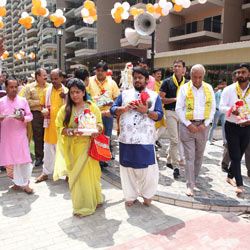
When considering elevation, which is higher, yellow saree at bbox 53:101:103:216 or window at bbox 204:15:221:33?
window at bbox 204:15:221:33

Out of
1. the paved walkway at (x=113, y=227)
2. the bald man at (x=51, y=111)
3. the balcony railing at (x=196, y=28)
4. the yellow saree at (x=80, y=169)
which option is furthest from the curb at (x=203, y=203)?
the balcony railing at (x=196, y=28)

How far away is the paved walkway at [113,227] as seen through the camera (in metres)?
3.04

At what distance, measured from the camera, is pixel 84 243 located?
3.03m

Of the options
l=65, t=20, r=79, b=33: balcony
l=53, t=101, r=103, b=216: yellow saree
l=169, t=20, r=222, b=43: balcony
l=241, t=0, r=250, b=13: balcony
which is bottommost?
l=53, t=101, r=103, b=216: yellow saree

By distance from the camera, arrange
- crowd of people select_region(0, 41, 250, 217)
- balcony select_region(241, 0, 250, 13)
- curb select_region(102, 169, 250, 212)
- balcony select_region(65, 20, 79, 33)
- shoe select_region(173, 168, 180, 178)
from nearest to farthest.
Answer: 1. crowd of people select_region(0, 41, 250, 217)
2. curb select_region(102, 169, 250, 212)
3. shoe select_region(173, 168, 180, 178)
4. balcony select_region(241, 0, 250, 13)
5. balcony select_region(65, 20, 79, 33)

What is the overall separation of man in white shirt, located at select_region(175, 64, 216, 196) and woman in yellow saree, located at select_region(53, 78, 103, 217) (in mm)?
1406

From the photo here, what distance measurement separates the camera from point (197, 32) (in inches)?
790

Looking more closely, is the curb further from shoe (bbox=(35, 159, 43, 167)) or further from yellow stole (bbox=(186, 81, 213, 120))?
shoe (bbox=(35, 159, 43, 167))

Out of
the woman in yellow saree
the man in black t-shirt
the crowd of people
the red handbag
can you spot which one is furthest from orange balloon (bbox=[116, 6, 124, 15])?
the red handbag

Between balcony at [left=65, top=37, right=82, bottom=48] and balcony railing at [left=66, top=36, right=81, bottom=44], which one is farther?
balcony railing at [left=66, top=36, right=81, bottom=44]

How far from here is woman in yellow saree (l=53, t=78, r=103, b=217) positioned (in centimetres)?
359

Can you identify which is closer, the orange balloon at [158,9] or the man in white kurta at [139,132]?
the man in white kurta at [139,132]

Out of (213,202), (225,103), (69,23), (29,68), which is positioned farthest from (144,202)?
(29,68)

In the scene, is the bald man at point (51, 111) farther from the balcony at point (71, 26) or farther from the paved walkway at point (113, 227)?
the balcony at point (71, 26)
